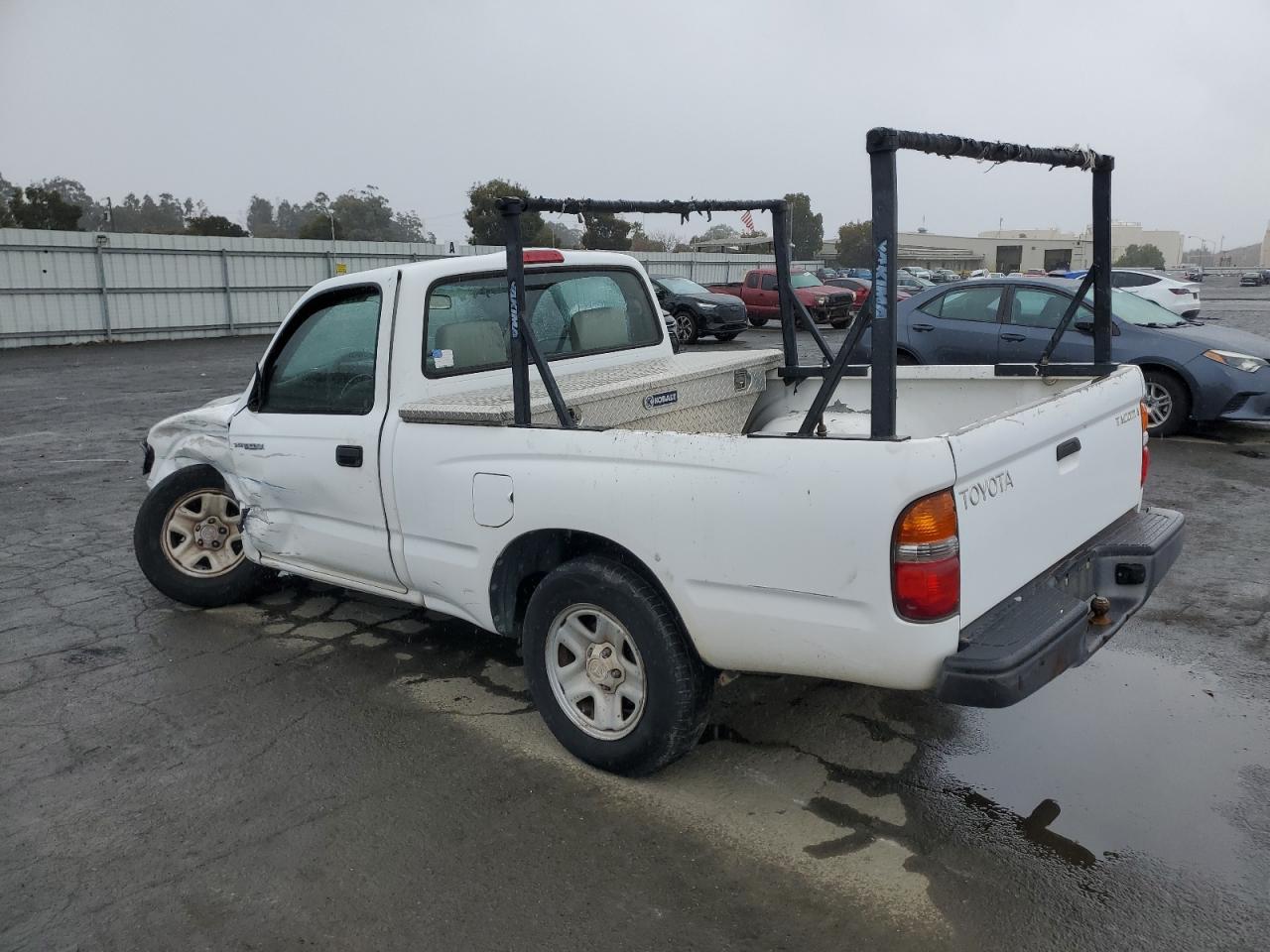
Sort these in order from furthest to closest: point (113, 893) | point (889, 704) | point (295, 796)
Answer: point (889, 704) < point (295, 796) < point (113, 893)

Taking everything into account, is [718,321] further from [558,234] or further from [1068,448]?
Answer: [558,234]

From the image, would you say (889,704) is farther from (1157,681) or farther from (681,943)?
(681,943)

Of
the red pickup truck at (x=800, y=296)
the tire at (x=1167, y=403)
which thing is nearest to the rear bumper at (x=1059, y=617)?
the tire at (x=1167, y=403)

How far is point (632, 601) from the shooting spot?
3125mm

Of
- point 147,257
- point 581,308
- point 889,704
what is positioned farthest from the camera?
point 147,257

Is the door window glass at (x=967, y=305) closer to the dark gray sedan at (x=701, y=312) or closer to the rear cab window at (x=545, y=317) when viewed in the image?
the rear cab window at (x=545, y=317)

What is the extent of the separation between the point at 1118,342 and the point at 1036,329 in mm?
754

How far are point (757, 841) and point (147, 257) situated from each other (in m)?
26.0

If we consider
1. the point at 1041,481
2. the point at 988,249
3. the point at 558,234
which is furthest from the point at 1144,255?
the point at 1041,481

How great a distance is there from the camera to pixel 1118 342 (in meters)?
9.03

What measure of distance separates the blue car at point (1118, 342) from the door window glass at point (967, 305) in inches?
0.4

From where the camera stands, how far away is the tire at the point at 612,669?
3.13 meters

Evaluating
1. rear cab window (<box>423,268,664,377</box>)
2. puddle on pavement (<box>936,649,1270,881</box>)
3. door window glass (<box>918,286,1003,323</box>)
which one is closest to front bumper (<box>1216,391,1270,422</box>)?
door window glass (<box>918,286,1003,323</box>)

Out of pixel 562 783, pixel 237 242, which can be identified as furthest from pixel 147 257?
pixel 562 783
